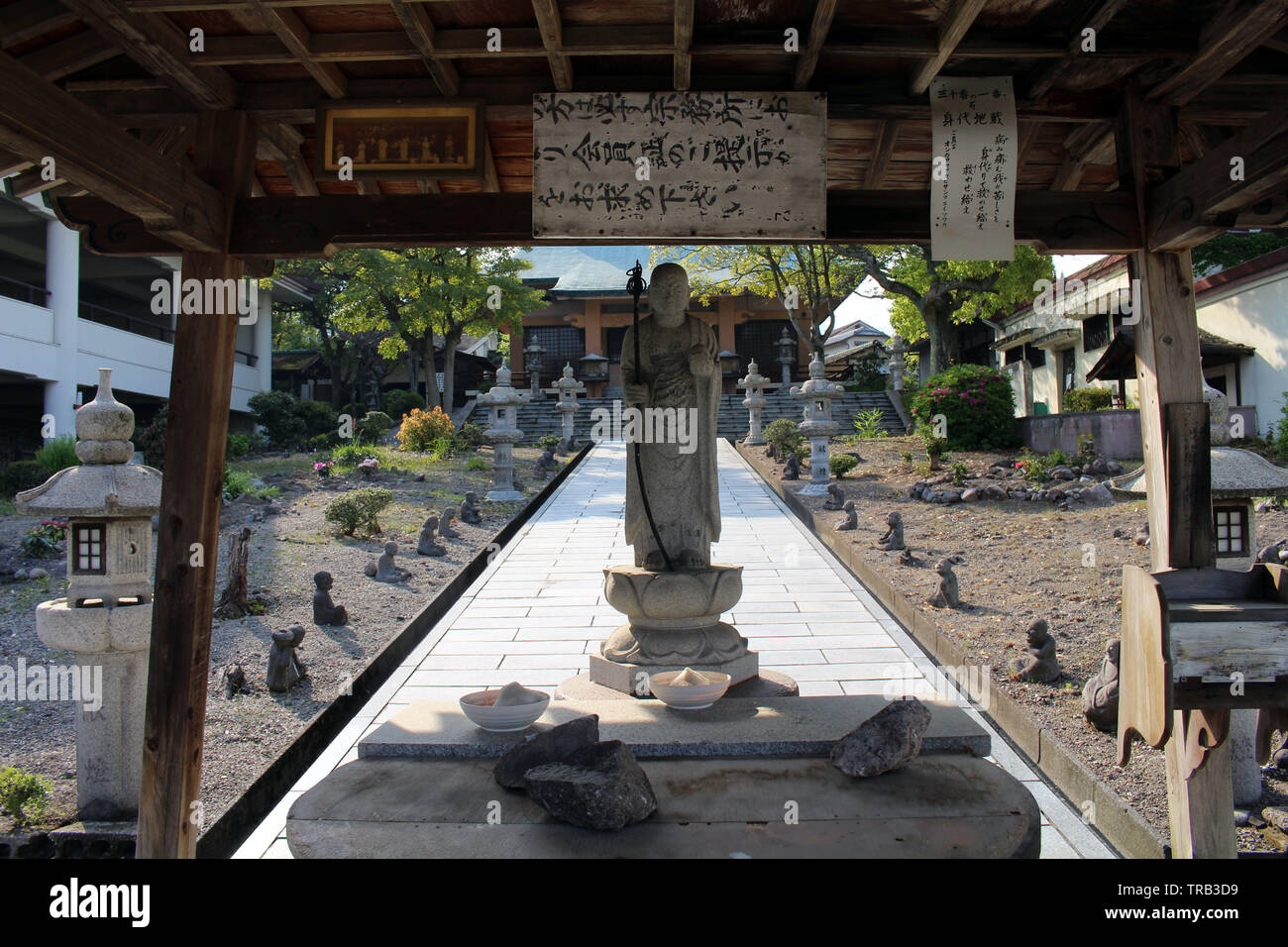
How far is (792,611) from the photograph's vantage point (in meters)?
8.09

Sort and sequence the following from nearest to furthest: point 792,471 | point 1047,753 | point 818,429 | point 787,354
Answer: point 1047,753
point 818,429
point 792,471
point 787,354

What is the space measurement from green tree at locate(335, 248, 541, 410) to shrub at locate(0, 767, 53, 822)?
18.7 meters

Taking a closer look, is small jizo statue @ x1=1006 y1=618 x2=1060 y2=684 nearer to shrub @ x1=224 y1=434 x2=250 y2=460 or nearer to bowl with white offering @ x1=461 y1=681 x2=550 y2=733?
bowl with white offering @ x1=461 y1=681 x2=550 y2=733

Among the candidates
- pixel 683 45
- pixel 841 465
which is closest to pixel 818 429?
pixel 841 465

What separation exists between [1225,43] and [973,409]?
13.8 metres

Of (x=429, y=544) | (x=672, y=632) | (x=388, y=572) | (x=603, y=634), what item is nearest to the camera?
(x=672, y=632)

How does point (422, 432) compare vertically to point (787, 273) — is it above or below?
below

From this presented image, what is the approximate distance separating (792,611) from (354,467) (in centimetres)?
1138

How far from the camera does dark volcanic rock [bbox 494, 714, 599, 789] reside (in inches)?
138

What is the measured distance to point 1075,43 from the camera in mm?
3693

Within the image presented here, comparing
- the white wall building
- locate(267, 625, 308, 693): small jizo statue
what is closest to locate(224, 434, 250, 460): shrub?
the white wall building

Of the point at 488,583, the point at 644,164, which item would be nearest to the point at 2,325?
the point at 488,583

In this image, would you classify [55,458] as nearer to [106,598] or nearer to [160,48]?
[106,598]

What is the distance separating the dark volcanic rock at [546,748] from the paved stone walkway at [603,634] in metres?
1.52
